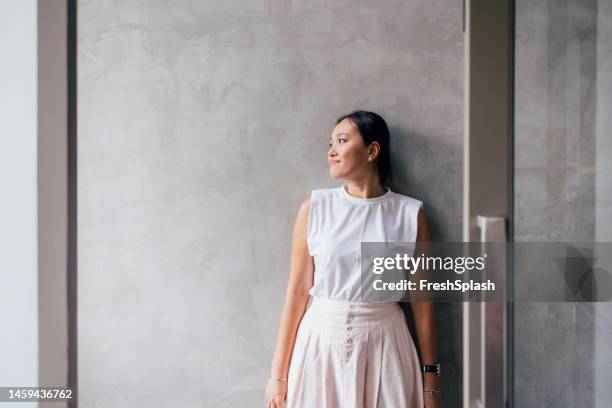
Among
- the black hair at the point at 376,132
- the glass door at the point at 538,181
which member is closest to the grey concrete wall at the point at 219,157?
the black hair at the point at 376,132

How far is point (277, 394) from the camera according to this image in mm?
1216

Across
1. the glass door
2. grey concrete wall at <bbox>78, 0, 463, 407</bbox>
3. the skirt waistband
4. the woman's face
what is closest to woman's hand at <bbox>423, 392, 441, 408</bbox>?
grey concrete wall at <bbox>78, 0, 463, 407</bbox>

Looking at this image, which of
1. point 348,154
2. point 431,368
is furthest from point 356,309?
point 348,154

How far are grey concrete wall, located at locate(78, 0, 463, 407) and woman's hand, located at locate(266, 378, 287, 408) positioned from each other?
131mm

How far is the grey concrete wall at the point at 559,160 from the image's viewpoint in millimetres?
709

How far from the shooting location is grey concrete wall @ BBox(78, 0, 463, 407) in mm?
1300

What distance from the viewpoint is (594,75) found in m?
0.75

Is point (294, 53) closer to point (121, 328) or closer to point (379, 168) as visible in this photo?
point (379, 168)

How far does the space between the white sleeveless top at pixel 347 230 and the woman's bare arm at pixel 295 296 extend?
2cm

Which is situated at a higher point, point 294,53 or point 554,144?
point 294,53

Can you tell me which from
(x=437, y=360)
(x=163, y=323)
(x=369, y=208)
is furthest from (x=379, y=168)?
(x=163, y=323)

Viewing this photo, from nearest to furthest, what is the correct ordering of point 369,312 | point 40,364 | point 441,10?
point 40,364 → point 369,312 → point 441,10

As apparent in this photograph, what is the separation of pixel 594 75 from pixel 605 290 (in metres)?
0.35

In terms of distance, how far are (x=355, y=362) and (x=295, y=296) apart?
22cm
